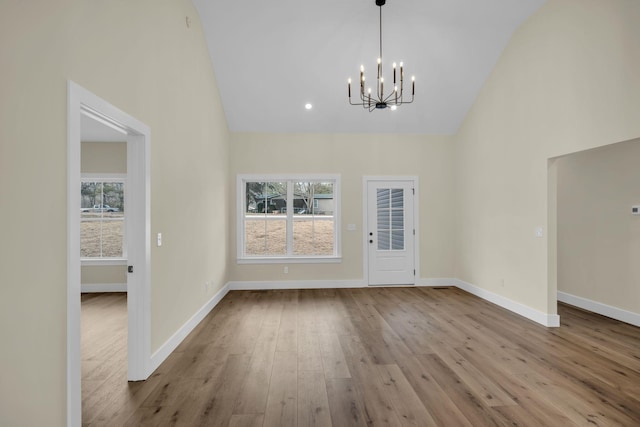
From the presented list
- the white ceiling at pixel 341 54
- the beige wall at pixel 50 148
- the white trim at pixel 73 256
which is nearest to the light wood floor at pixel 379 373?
the white trim at pixel 73 256

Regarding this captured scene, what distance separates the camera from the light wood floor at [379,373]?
7.70ft

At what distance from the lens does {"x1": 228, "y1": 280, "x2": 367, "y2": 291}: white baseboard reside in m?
6.27

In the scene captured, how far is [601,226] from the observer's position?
15.2 ft

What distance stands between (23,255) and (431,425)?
2.56m

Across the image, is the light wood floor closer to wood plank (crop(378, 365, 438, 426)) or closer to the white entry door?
wood plank (crop(378, 365, 438, 426))

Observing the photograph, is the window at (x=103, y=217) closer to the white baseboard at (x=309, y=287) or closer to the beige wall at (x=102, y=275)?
the beige wall at (x=102, y=275)

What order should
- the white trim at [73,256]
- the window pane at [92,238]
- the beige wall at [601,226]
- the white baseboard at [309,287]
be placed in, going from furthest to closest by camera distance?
1. the window pane at [92,238]
2. the beige wall at [601,226]
3. the white baseboard at [309,287]
4. the white trim at [73,256]

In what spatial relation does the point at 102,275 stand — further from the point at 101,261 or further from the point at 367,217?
the point at 367,217

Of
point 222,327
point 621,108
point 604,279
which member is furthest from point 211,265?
point 604,279

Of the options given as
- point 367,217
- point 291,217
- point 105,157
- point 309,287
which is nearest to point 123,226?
point 105,157

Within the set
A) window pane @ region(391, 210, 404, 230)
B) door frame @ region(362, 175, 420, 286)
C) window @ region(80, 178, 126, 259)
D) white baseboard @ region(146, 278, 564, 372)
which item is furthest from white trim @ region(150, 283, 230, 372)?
window pane @ region(391, 210, 404, 230)

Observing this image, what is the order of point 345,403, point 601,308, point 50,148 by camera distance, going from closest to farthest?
point 50,148, point 345,403, point 601,308

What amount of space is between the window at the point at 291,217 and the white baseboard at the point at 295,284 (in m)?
0.43

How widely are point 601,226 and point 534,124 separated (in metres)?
1.76
